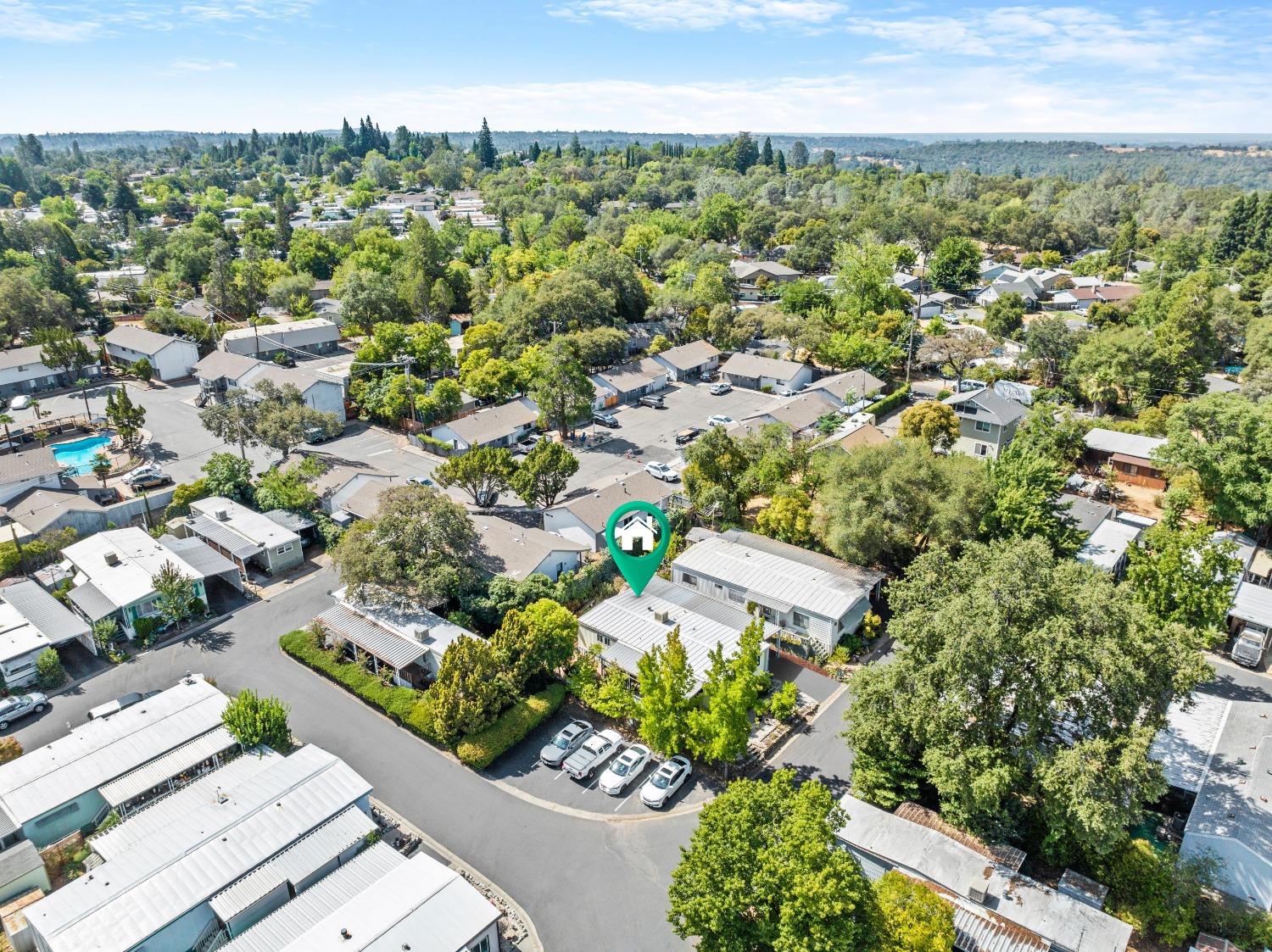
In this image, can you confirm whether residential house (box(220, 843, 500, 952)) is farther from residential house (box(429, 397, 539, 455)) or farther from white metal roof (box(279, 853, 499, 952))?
residential house (box(429, 397, 539, 455))

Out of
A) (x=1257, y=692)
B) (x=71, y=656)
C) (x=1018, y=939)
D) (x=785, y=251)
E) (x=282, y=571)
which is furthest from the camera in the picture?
(x=785, y=251)

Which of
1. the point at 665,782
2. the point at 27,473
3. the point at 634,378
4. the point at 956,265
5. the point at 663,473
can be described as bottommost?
the point at 665,782

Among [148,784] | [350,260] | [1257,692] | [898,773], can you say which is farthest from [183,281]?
[1257,692]

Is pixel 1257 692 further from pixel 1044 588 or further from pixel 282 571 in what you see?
pixel 282 571

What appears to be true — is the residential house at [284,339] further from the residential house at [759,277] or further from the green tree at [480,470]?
the residential house at [759,277]

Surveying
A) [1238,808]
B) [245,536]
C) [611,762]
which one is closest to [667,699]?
[611,762]

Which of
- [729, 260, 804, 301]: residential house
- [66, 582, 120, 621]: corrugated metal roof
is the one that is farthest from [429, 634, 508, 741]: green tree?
[729, 260, 804, 301]: residential house

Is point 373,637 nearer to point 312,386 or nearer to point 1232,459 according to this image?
point 312,386
